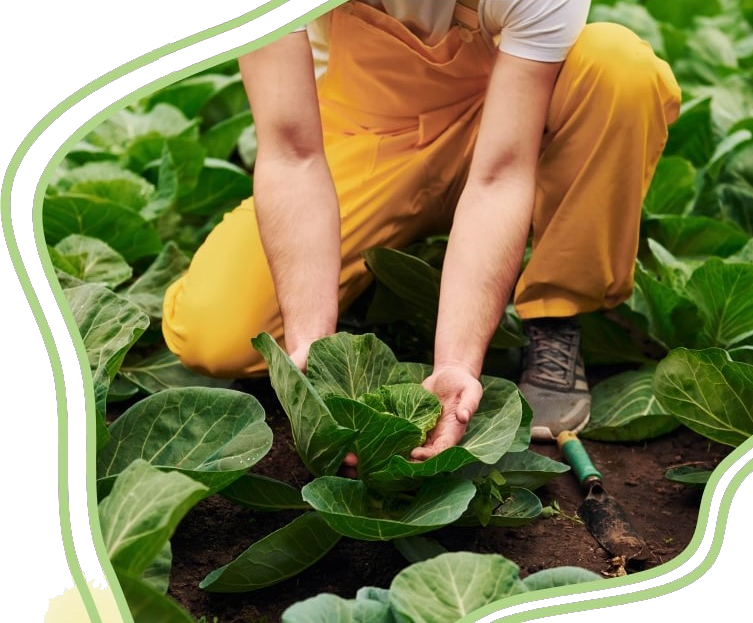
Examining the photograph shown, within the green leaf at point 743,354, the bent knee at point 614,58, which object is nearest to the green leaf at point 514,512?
the green leaf at point 743,354

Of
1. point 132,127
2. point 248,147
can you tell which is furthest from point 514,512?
point 132,127

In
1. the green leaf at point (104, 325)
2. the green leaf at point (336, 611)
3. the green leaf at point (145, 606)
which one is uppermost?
the green leaf at point (104, 325)

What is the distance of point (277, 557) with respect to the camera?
1.67 meters

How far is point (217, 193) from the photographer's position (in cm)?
296

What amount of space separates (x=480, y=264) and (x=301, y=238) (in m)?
0.33

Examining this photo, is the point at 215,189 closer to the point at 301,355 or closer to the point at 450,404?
the point at 301,355

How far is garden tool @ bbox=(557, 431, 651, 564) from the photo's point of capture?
72.8 inches

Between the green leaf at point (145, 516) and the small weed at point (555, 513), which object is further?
the small weed at point (555, 513)

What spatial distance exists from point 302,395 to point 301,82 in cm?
65

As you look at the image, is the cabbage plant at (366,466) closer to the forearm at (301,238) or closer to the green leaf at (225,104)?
the forearm at (301,238)

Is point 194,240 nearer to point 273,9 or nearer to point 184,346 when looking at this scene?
point 184,346

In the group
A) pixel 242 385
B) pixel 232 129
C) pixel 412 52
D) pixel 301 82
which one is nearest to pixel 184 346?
pixel 242 385

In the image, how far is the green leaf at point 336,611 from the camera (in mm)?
1292

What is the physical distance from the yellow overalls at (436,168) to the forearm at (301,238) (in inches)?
12.7
